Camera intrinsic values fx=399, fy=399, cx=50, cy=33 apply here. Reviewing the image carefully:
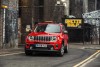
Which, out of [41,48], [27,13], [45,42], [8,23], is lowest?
[41,48]

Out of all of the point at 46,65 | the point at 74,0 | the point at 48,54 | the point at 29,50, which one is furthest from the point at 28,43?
the point at 74,0

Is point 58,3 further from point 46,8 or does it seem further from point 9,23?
point 9,23

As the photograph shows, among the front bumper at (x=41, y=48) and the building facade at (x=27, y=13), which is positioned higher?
the building facade at (x=27, y=13)

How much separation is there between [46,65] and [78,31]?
827 inches

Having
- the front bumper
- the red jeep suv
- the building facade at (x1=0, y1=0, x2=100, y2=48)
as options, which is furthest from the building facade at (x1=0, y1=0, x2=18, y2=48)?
the front bumper

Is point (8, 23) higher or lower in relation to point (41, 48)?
higher

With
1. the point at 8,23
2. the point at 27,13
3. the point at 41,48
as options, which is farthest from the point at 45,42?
the point at 27,13

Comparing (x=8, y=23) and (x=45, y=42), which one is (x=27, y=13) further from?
(x=45, y=42)

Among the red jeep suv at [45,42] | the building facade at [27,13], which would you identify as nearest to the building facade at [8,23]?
the building facade at [27,13]

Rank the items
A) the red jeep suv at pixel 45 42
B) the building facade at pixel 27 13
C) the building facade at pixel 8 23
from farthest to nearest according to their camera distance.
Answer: the building facade at pixel 27 13
the building facade at pixel 8 23
the red jeep suv at pixel 45 42

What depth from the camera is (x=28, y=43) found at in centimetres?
1991

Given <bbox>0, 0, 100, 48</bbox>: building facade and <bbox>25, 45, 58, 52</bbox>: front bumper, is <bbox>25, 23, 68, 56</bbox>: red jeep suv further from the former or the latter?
<bbox>0, 0, 100, 48</bbox>: building facade

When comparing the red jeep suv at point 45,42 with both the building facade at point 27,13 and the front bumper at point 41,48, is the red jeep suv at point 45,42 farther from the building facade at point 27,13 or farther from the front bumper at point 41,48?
the building facade at point 27,13

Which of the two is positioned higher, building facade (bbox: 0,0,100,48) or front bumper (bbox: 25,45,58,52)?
building facade (bbox: 0,0,100,48)
